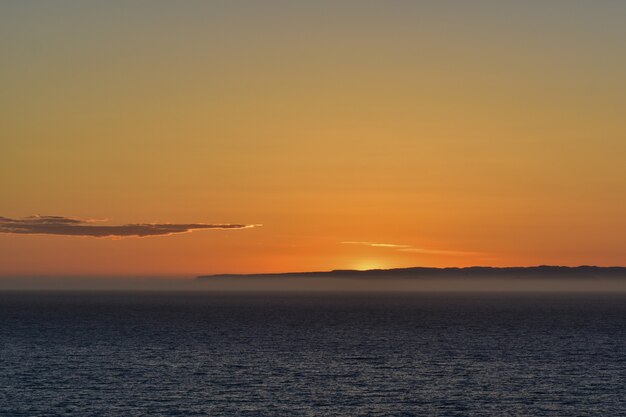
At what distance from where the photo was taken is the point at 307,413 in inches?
2864

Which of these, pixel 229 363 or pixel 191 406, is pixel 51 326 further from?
pixel 191 406

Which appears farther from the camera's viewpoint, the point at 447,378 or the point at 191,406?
the point at 447,378

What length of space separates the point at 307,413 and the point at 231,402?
8264mm

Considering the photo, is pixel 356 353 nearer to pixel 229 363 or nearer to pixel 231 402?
pixel 229 363

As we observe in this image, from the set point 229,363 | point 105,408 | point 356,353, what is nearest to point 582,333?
point 356,353

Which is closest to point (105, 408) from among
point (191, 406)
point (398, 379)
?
point (191, 406)

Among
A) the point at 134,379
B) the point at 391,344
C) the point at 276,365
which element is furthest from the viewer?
the point at 391,344

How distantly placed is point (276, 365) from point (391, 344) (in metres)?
34.9

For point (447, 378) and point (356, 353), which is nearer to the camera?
point (447, 378)

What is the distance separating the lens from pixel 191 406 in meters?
75.3

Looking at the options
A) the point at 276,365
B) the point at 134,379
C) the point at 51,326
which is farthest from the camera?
the point at 51,326

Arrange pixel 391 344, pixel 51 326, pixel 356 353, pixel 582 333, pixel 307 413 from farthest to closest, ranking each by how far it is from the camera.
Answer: pixel 51 326 → pixel 582 333 → pixel 391 344 → pixel 356 353 → pixel 307 413

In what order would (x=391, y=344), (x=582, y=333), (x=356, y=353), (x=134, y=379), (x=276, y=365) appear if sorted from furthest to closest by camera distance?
1. (x=582, y=333)
2. (x=391, y=344)
3. (x=356, y=353)
4. (x=276, y=365)
5. (x=134, y=379)

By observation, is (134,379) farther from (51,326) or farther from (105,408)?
(51,326)
